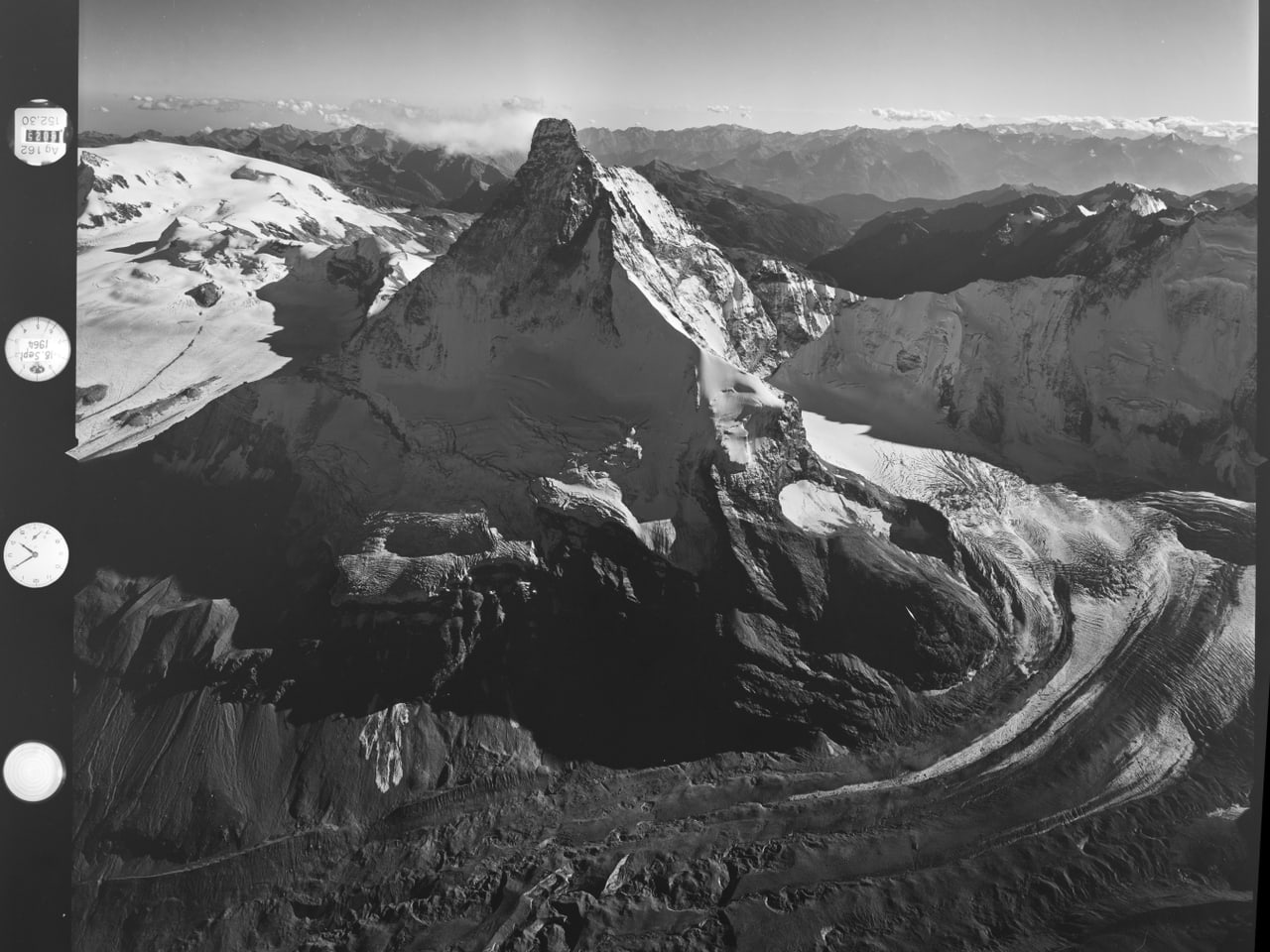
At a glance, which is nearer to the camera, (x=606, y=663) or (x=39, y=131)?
(x=39, y=131)

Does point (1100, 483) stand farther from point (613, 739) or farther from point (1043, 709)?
point (613, 739)

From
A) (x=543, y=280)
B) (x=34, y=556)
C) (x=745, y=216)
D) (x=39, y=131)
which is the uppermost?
(x=745, y=216)

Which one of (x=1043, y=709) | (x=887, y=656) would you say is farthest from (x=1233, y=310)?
(x=887, y=656)

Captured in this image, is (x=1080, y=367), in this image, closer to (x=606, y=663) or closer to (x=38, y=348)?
(x=606, y=663)

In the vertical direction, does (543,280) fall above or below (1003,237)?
below

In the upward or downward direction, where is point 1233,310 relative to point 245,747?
upward

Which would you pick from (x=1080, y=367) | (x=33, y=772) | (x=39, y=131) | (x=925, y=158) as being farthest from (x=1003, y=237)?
(x=33, y=772)

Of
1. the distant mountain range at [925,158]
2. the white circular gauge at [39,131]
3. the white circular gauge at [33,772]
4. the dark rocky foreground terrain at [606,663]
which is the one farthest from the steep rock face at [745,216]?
the white circular gauge at [33,772]
